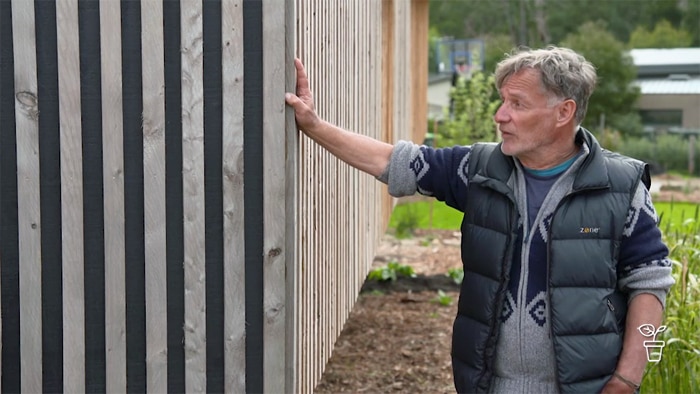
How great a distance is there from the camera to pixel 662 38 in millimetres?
49125

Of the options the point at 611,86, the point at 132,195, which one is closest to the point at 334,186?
the point at 132,195

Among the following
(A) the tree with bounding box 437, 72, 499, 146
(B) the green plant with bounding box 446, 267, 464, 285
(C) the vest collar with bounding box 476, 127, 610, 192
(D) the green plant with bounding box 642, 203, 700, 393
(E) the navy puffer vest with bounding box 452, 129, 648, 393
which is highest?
(C) the vest collar with bounding box 476, 127, 610, 192

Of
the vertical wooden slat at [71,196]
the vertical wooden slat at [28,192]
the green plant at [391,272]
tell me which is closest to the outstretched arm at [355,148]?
the vertical wooden slat at [71,196]

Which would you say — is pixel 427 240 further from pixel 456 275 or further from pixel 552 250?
pixel 552 250

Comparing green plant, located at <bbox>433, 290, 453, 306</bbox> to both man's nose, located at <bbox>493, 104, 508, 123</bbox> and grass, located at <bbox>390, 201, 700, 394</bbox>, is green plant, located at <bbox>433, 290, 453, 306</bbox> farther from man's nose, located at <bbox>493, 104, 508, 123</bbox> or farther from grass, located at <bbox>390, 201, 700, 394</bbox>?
man's nose, located at <bbox>493, 104, 508, 123</bbox>

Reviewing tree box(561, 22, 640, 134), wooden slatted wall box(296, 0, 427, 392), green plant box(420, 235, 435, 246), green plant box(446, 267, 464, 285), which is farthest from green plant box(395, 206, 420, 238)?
tree box(561, 22, 640, 134)

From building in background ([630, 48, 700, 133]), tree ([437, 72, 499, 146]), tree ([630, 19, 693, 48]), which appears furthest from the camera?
tree ([630, 19, 693, 48])

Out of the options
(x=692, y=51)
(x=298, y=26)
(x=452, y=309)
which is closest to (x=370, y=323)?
(x=452, y=309)

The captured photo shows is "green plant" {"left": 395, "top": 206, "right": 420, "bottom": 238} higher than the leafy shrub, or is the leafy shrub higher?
"green plant" {"left": 395, "top": 206, "right": 420, "bottom": 238}

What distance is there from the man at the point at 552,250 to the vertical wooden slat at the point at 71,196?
655mm

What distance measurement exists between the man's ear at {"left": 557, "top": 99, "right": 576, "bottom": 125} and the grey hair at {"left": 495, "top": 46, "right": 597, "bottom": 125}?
17 millimetres

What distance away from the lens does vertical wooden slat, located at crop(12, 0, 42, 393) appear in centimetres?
329

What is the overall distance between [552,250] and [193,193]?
1080 millimetres

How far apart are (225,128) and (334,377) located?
12.2ft
